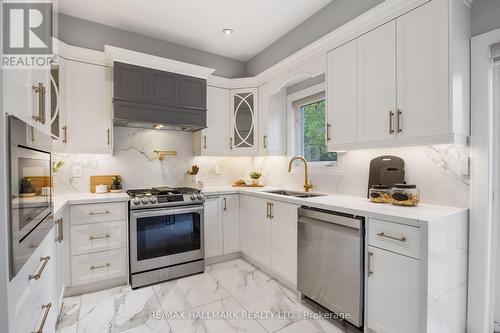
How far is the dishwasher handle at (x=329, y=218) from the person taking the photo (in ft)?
5.82

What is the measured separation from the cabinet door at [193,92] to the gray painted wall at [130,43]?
64cm

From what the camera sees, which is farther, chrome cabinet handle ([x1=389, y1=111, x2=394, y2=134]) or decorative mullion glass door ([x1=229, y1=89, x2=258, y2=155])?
decorative mullion glass door ([x1=229, y1=89, x2=258, y2=155])

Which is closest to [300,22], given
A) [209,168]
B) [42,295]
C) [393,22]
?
[393,22]

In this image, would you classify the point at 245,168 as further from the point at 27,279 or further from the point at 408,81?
the point at 27,279

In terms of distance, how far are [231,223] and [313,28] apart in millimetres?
2521

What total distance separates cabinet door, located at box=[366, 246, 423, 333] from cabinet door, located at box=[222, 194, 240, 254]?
71.3 inches

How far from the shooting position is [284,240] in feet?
8.16

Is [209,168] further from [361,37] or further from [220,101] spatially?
[361,37]

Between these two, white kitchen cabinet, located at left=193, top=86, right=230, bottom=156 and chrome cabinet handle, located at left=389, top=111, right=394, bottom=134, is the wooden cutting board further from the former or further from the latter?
chrome cabinet handle, located at left=389, top=111, right=394, bottom=134

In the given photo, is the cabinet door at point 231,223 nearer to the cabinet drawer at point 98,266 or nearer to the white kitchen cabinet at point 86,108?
the cabinet drawer at point 98,266

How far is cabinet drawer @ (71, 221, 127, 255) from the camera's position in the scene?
2.34 meters

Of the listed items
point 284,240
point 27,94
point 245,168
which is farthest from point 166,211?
point 27,94

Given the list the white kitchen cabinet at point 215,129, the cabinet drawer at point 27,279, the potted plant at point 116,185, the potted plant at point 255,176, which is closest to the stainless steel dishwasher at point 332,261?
the potted plant at point 255,176

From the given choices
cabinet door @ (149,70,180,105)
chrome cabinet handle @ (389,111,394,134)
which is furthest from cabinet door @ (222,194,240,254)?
chrome cabinet handle @ (389,111,394,134)
